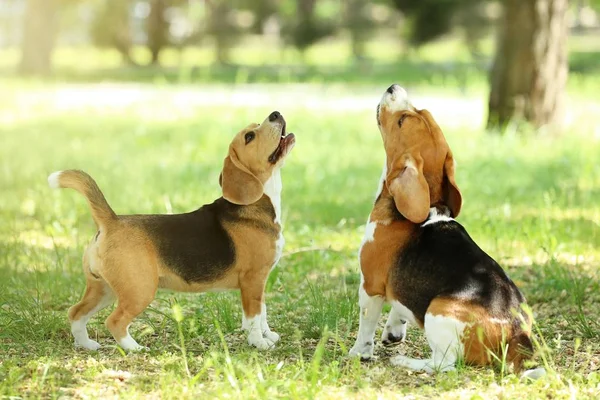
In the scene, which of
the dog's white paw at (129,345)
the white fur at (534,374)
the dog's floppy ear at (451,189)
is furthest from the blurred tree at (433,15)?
the white fur at (534,374)

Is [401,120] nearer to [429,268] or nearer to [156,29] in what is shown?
[429,268]

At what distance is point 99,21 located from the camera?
1446 inches

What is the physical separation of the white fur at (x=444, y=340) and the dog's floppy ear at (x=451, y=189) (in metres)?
0.73

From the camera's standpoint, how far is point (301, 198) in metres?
10.1

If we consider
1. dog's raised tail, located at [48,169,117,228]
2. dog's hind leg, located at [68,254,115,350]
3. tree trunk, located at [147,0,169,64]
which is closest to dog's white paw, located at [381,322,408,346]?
dog's hind leg, located at [68,254,115,350]

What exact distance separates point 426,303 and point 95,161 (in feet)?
26.7

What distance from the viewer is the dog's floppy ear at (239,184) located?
546 centimetres

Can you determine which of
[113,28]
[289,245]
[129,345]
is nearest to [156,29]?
[113,28]

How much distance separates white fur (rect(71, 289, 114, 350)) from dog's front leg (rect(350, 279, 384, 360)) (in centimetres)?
139

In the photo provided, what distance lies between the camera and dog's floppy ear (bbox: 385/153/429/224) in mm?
4988

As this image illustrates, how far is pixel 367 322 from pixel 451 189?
33.8 inches

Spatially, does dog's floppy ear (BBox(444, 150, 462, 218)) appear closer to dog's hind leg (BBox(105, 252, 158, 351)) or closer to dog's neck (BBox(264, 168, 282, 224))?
dog's neck (BBox(264, 168, 282, 224))

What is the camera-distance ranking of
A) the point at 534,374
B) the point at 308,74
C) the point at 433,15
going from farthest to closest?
the point at 433,15, the point at 308,74, the point at 534,374

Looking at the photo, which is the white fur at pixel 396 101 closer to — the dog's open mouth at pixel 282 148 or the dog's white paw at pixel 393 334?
the dog's open mouth at pixel 282 148
